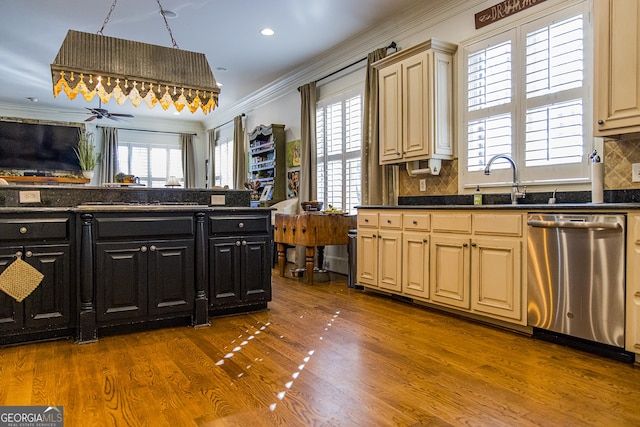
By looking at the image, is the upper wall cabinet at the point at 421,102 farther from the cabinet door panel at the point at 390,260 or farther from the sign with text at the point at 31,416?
the sign with text at the point at 31,416

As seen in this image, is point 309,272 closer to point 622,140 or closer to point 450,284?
point 450,284

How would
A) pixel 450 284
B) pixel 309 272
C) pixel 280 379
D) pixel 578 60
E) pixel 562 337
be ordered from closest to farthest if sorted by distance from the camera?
pixel 280 379 → pixel 562 337 → pixel 578 60 → pixel 450 284 → pixel 309 272

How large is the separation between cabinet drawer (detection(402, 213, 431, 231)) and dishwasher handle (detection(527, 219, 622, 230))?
3.00 ft

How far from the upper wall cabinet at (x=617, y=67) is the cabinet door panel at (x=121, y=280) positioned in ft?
10.5

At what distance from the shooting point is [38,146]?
885cm

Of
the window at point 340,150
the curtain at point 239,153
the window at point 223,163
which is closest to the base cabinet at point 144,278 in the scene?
the window at point 340,150

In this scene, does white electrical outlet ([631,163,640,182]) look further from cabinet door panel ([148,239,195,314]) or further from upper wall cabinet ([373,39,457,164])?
cabinet door panel ([148,239,195,314])

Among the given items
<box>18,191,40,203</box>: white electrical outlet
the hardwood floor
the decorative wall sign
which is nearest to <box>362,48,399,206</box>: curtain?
the decorative wall sign

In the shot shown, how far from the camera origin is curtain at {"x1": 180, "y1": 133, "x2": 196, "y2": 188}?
34.1 ft

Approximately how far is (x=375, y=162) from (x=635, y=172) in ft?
8.19

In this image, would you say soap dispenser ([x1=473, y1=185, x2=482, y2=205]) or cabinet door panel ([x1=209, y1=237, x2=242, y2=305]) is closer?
cabinet door panel ([x1=209, y1=237, x2=242, y2=305])

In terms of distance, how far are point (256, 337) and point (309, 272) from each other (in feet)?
6.60

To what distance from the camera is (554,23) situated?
3305 mm

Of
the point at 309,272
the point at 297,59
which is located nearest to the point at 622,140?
the point at 309,272
